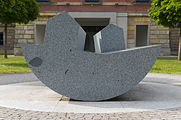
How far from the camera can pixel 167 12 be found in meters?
15.8

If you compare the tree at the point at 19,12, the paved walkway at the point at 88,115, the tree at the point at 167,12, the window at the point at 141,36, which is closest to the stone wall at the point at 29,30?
the tree at the point at 19,12

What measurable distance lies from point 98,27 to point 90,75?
24.9 metres

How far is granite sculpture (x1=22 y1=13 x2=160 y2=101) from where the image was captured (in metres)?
5.25

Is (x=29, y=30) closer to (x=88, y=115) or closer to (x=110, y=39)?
(x=110, y=39)

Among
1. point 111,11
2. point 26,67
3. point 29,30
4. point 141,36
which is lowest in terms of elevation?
point 26,67

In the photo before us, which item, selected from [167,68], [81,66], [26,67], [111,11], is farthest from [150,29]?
[81,66]

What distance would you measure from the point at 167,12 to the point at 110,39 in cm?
1063

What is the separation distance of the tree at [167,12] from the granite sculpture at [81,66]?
37.3 ft

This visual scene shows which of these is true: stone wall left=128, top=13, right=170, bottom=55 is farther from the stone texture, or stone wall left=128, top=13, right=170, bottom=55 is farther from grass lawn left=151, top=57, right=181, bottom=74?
the stone texture

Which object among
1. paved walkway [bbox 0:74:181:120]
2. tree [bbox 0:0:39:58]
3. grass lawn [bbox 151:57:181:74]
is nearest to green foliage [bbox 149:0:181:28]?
grass lawn [bbox 151:57:181:74]

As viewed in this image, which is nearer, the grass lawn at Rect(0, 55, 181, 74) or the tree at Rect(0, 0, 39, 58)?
the grass lawn at Rect(0, 55, 181, 74)

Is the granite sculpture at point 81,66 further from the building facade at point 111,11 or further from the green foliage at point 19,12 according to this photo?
the building facade at point 111,11

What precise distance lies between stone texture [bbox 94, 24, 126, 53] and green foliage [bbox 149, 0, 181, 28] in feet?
32.0

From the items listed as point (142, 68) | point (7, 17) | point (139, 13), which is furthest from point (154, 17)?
point (142, 68)
